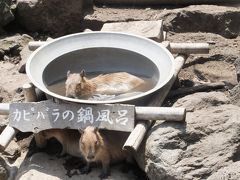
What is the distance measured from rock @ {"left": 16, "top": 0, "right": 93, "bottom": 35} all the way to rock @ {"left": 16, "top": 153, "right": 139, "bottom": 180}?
3064mm

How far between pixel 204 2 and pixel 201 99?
10.7 feet

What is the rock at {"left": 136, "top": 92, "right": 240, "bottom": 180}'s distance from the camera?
5371 millimetres

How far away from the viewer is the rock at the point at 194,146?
537 cm

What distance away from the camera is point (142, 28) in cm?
772

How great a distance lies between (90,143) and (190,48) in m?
2.10

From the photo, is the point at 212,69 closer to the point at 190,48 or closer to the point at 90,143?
the point at 190,48

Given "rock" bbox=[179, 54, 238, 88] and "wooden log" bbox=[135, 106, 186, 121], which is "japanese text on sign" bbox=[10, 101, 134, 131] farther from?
"rock" bbox=[179, 54, 238, 88]

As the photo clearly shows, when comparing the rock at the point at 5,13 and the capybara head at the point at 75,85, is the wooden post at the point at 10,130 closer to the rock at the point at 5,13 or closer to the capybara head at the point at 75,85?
the capybara head at the point at 75,85

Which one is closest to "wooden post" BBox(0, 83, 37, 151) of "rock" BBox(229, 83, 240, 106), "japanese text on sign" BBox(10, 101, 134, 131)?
"japanese text on sign" BBox(10, 101, 134, 131)

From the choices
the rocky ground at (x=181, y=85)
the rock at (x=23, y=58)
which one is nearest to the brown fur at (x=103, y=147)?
the rocky ground at (x=181, y=85)

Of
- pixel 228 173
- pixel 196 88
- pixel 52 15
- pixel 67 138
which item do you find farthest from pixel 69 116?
pixel 52 15

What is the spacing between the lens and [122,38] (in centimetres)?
704

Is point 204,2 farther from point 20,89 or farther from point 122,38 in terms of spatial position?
point 20,89

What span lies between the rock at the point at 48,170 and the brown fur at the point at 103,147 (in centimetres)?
9
